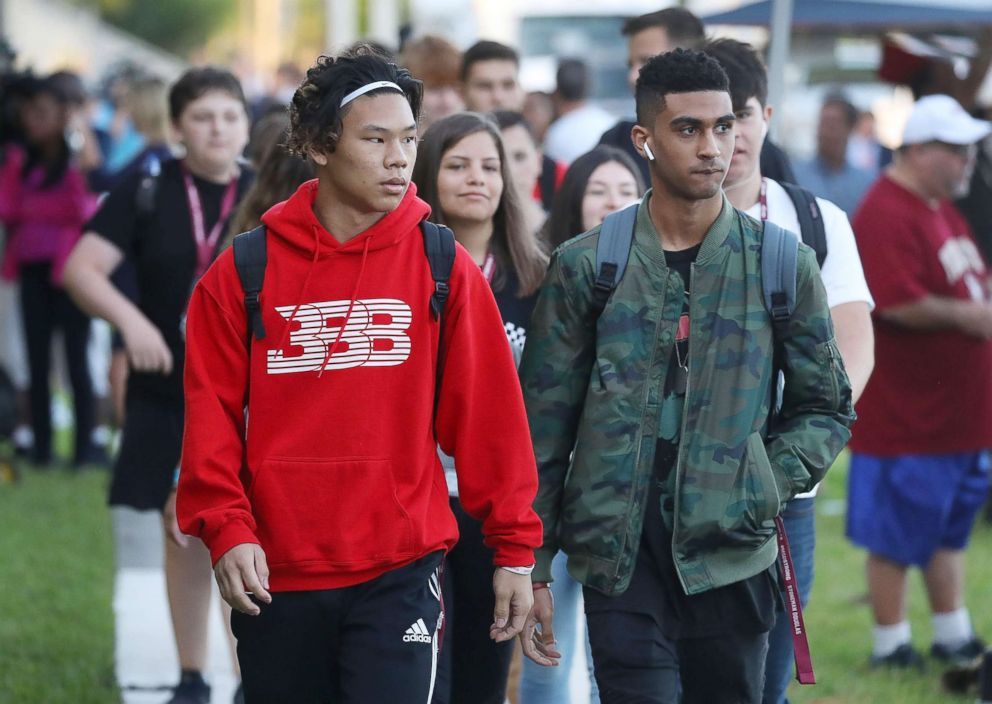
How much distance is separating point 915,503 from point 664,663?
3.46 meters

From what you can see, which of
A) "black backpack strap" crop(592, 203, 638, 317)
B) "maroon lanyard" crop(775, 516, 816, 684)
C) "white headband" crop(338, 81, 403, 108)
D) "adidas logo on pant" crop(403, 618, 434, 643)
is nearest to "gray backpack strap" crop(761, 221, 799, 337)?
"black backpack strap" crop(592, 203, 638, 317)

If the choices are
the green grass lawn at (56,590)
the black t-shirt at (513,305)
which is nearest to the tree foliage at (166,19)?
the green grass lawn at (56,590)

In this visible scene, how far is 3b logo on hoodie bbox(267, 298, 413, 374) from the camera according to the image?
3574 millimetres

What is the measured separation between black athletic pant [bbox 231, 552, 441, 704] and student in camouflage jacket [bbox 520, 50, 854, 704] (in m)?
0.36

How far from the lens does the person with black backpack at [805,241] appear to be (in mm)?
4598

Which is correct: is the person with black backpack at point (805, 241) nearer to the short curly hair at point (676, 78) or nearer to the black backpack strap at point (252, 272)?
the short curly hair at point (676, 78)

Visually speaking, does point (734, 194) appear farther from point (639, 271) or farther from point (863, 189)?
point (863, 189)

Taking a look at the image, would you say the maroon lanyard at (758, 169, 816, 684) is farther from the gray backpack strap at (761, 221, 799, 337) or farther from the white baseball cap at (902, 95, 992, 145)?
the white baseball cap at (902, 95, 992, 145)

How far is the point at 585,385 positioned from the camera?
4.01m

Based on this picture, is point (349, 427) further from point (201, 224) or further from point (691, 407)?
point (201, 224)

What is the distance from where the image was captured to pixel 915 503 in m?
7.04

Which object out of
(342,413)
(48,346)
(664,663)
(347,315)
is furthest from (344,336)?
(48,346)

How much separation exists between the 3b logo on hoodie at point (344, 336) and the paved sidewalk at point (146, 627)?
2857 millimetres

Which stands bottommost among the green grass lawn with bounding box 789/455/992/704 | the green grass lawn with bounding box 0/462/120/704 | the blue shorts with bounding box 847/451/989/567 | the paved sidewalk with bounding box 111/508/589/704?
the green grass lawn with bounding box 789/455/992/704
